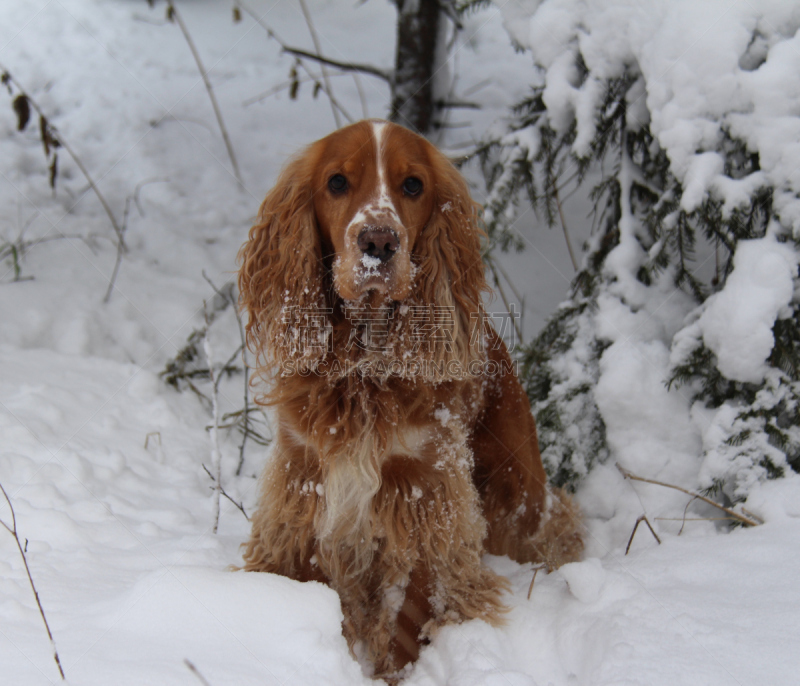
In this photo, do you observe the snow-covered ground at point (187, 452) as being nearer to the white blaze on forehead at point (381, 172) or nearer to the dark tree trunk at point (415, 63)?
the dark tree trunk at point (415, 63)

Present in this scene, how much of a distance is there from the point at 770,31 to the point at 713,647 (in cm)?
205

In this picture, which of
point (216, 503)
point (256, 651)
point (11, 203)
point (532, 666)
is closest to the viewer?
point (256, 651)

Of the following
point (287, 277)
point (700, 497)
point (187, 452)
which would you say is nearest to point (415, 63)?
point (287, 277)

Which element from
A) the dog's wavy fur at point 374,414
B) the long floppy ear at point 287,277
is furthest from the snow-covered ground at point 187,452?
the long floppy ear at point 287,277

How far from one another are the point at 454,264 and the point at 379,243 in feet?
1.52

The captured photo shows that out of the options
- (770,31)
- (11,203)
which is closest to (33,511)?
(11,203)

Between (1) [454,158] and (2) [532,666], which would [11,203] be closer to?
(1) [454,158]

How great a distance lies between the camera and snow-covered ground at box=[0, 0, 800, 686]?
153cm

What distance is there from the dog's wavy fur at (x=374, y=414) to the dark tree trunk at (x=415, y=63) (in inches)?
78.0

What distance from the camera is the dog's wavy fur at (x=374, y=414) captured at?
6.26ft

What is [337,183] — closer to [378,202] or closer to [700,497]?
[378,202]

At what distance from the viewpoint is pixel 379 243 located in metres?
1.75

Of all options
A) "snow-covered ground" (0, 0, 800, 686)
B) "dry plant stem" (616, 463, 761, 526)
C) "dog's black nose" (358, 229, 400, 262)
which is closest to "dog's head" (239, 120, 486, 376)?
"dog's black nose" (358, 229, 400, 262)

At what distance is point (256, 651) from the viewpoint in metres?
1.47
